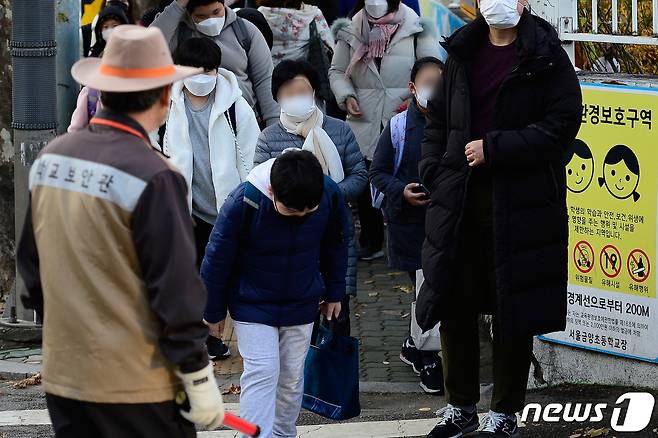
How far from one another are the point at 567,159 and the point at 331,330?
5.03 ft

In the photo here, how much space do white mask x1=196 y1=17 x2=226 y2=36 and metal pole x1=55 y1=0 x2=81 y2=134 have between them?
96cm

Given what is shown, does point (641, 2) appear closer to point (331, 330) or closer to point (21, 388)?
point (331, 330)

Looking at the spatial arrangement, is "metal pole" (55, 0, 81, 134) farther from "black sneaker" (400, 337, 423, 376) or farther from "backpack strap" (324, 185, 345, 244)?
"backpack strap" (324, 185, 345, 244)

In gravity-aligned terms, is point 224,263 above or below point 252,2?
below

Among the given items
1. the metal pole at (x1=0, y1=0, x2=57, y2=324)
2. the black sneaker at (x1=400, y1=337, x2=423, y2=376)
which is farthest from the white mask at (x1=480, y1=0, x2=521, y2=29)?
the metal pole at (x1=0, y1=0, x2=57, y2=324)

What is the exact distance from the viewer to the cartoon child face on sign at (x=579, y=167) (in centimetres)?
674

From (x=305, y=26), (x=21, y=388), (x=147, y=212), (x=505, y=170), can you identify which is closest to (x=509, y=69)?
(x=505, y=170)

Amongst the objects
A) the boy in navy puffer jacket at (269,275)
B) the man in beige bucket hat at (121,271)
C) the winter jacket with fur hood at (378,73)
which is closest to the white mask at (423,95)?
the boy in navy puffer jacket at (269,275)

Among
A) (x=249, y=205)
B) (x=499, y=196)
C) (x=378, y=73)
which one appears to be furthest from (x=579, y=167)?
(x=378, y=73)

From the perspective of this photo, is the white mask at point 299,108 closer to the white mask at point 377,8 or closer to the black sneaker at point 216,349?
the black sneaker at point 216,349

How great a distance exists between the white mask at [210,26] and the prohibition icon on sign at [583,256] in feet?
8.27

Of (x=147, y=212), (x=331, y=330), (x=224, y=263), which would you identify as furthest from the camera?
(x=331, y=330)

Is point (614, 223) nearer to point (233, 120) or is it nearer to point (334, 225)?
point (334, 225)

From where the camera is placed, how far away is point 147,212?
3.88 meters
